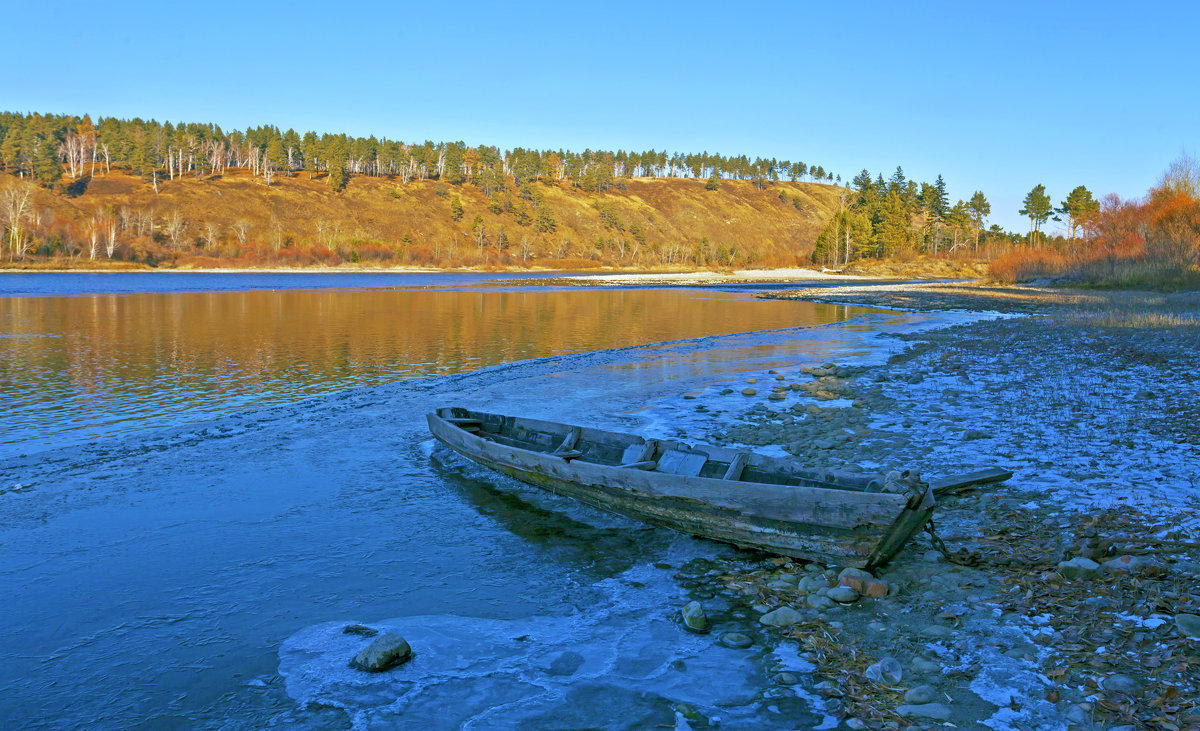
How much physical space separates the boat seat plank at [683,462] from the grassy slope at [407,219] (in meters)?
117

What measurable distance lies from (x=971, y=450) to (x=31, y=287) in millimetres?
75000

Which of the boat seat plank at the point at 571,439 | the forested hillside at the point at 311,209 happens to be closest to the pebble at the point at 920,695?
the boat seat plank at the point at 571,439

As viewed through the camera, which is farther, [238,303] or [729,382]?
[238,303]

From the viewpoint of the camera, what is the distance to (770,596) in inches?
276

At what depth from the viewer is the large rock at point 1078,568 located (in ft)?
21.2

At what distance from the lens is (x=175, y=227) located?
119375 millimetres

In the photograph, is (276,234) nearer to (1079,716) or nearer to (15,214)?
(15,214)

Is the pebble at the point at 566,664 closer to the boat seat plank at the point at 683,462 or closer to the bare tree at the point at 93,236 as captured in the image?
the boat seat plank at the point at 683,462

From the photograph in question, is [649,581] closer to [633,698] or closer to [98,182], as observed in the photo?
[633,698]

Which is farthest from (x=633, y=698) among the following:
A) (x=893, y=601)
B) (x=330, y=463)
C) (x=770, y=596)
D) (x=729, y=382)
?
(x=729, y=382)

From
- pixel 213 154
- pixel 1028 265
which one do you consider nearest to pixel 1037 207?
pixel 1028 265

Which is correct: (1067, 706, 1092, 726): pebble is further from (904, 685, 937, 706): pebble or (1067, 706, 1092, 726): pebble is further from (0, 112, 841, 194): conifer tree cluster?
(0, 112, 841, 194): conifer tree cluster

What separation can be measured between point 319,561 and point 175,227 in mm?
130392

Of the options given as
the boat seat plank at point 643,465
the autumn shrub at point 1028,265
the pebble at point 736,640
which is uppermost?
the autumn shrub at point 1028,265
